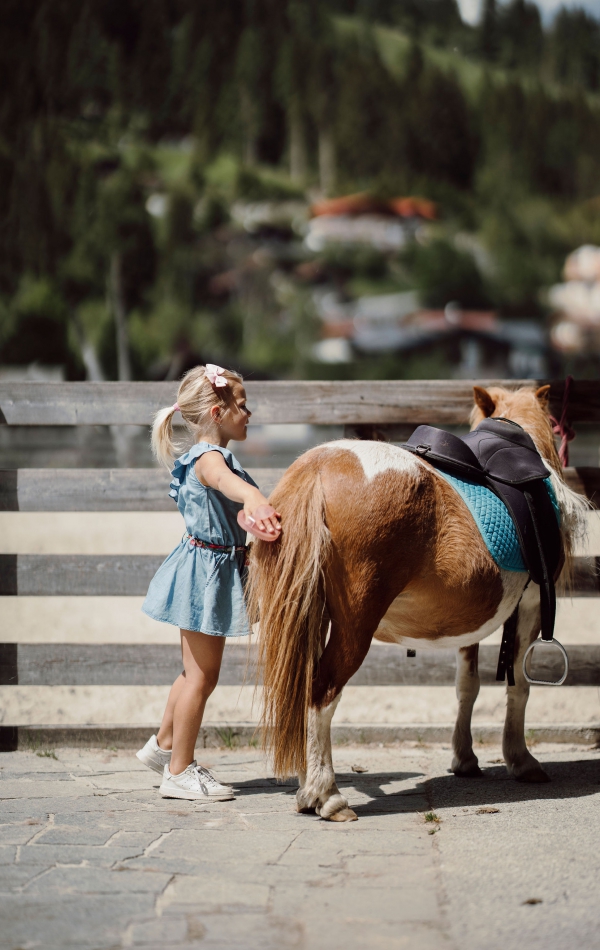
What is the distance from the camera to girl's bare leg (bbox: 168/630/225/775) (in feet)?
12.1

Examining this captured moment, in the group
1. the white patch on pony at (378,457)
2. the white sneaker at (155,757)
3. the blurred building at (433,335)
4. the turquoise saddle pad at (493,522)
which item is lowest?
the white sneaker at (155,757)

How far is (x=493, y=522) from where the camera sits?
3.65 metres

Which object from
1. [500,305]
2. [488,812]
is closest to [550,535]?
[488,812]

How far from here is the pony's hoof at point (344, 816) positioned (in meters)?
3.42

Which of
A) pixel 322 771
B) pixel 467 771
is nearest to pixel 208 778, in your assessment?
pixel 322 771

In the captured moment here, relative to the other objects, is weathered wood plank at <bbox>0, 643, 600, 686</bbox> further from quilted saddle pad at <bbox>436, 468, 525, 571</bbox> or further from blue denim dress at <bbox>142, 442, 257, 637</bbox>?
quilted saddle pad at <bbox>436, 468, 525, 571</bbox>

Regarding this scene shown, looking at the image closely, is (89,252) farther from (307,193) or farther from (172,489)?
(172,489)

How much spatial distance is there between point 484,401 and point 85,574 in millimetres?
2006

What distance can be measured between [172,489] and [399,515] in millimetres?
952

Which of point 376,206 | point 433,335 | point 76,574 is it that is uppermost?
point 376,206

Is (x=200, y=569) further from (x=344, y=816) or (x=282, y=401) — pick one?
(x=282, y=401)

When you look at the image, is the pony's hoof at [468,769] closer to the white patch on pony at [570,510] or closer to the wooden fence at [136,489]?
the wooden fence at [136,489]

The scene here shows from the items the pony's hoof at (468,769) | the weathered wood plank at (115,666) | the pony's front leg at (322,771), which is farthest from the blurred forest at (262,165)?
the pony's front leg at (322,771)

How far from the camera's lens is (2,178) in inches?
1946
